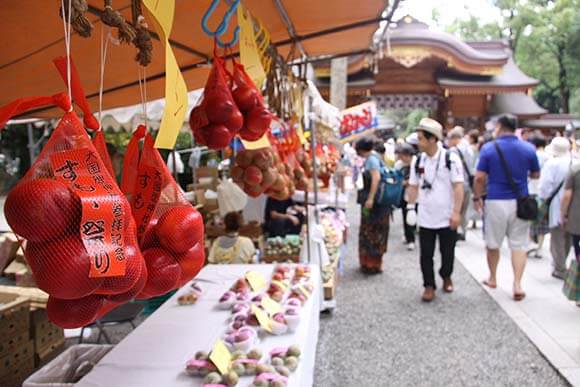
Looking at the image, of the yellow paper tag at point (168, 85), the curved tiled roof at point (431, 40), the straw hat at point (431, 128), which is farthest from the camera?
the curved tiled roof at point (431, 40)

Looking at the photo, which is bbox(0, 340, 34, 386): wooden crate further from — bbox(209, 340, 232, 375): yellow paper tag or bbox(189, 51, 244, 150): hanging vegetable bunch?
bbox(189, 51, 244, 150): hanging vegetable bunch

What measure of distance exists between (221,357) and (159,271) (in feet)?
2.95

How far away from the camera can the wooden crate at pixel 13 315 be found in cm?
307

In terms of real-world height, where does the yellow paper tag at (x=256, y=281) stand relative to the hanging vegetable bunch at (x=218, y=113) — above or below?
below

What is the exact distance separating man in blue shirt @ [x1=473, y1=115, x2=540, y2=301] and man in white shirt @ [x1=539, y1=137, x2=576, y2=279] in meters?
0.87

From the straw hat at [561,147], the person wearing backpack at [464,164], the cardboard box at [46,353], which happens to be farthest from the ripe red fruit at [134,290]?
the straw hat at [561,147]

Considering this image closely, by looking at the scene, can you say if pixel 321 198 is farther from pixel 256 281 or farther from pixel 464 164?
pixel 256 281

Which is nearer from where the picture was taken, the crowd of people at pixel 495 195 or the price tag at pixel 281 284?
the price tag at pixel 281 284

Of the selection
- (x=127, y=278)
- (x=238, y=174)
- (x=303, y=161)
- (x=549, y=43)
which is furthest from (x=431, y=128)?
(x=549, y=43)

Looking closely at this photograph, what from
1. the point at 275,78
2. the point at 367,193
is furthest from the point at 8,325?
the point at 367,193

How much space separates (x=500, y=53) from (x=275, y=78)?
43.1 feet

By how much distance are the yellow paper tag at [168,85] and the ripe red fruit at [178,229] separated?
156 millimetres

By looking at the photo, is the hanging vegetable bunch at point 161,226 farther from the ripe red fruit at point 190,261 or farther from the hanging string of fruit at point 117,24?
the hanging string of fruit at point 117,24

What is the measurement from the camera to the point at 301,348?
1937 mm
